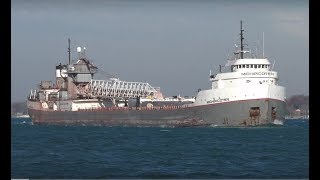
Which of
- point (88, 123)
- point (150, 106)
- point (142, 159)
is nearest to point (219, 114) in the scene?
point (150, 106)

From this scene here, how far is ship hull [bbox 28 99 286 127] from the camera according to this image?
1512 centimetres

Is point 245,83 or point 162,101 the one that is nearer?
point 245,83

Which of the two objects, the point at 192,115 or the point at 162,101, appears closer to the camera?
the point at 192,115

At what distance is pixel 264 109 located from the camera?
15.1m

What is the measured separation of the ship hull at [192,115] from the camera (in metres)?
15.1

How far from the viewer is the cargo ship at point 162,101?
15.1m

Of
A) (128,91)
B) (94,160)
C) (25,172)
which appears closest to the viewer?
(25,172)

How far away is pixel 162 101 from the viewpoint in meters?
18.6

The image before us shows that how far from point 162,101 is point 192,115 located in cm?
269

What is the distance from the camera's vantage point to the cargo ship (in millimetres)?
15113

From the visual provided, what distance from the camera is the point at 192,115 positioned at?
16031mm
